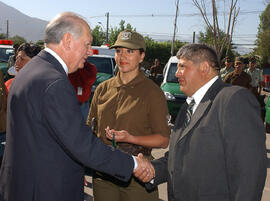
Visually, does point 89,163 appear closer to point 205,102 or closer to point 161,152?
point 205,102

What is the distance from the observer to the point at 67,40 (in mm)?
2109

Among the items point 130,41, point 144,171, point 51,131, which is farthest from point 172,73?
point 51,131

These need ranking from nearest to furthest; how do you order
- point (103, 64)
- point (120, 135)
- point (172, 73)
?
point (120, 135), point (103, 64), point (172, 73)

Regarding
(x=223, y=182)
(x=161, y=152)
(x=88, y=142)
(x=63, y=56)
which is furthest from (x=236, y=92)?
(x=161, y=152)

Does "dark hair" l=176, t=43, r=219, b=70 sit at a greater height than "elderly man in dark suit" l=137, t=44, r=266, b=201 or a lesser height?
greater

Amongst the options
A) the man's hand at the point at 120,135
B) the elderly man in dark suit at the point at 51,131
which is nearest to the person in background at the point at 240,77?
the man's hand at the point at 120,135

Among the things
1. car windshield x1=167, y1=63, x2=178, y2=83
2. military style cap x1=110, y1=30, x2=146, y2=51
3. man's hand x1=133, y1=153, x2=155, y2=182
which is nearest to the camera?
man's hand x1=133, y1=153, x2=155, y2=182

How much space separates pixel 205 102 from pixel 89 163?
0.85m

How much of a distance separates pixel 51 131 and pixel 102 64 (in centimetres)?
810

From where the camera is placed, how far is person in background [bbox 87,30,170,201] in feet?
9.18

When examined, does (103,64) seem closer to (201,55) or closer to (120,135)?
(120,135)

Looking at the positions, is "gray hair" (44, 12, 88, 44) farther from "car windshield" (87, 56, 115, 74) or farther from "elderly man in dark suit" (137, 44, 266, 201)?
"car windshield" (87, 56, 115, 74)

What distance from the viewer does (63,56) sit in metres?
2.13

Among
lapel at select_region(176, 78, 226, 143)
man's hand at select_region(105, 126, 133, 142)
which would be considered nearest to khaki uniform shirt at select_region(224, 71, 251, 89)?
man's hand at select_region(105, 126, 133, 142)
